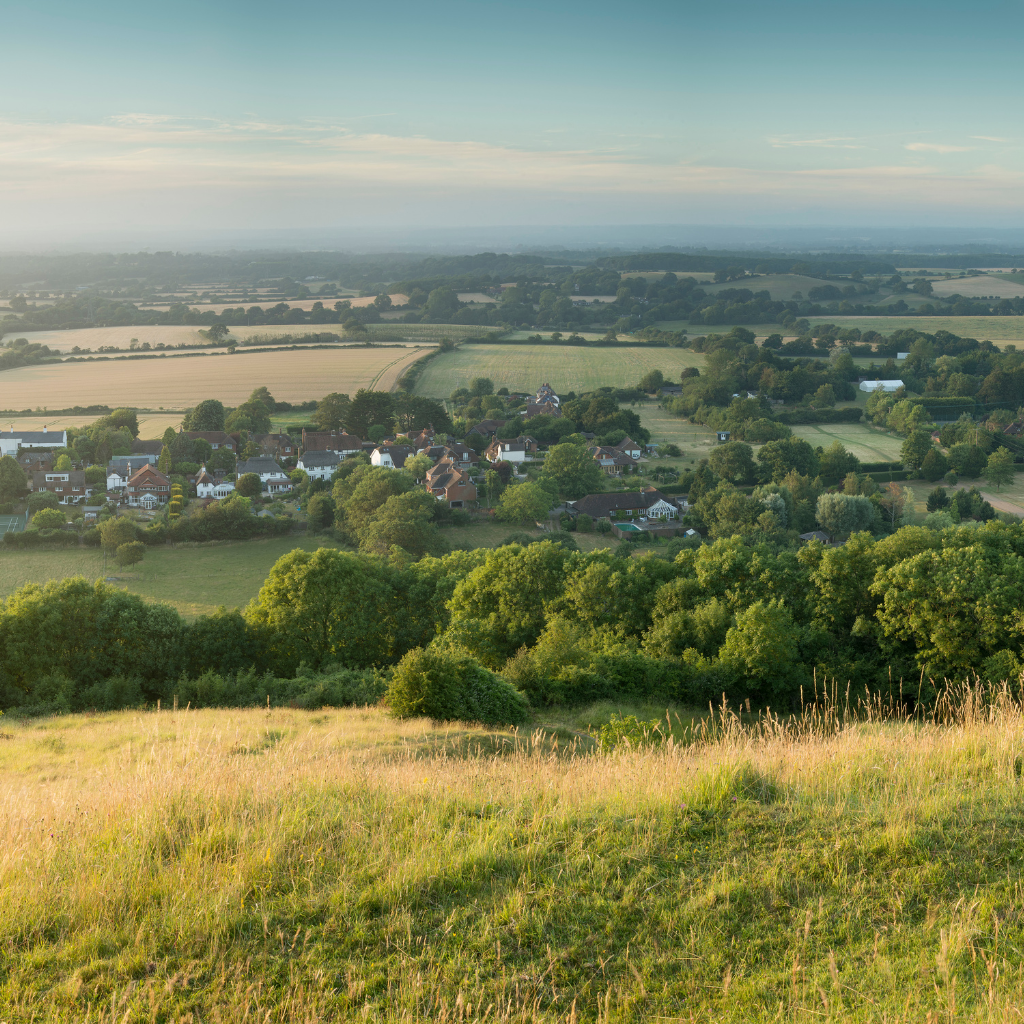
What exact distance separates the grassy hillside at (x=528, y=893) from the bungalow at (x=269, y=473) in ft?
155

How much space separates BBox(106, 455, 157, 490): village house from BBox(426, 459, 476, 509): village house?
18.1 meters

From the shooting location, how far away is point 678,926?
453cm


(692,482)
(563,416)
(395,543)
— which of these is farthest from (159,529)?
(563,416)

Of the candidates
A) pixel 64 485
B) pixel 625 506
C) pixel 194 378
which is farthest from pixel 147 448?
pixel 625 506

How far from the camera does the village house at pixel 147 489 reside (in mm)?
48219

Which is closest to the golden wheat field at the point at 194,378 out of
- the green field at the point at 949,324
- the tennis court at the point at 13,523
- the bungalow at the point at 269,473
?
the bungalow at the point at 269,473

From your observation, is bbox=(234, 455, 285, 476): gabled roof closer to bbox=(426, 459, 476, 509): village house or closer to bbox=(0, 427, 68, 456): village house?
bbox=(426, 459, 476, 509): village house

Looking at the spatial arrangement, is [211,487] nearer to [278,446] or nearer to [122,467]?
[122,467]

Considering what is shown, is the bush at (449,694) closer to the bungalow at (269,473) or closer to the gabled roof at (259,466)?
the bungalow at (269,473)

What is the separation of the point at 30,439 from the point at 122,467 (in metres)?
9.79

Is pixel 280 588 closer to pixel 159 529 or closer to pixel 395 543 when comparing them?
pixel 395 543

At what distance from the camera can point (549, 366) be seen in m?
91.6

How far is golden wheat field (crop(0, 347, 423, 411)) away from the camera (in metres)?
72.3

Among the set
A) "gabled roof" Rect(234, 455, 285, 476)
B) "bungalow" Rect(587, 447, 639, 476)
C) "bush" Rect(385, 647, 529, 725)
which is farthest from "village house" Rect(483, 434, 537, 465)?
"bush" Rect(385, 647, 529, 725)
